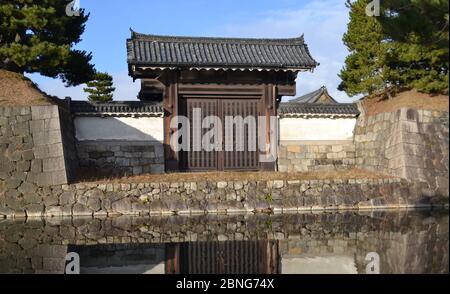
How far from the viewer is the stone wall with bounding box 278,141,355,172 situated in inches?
741

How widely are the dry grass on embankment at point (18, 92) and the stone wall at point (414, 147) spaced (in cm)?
1061

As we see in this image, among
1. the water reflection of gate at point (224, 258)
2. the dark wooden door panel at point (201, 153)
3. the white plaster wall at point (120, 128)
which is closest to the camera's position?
the water reflection of gate at point (224, 258)

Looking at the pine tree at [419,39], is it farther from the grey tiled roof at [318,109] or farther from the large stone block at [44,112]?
the large stone block at [44,112]

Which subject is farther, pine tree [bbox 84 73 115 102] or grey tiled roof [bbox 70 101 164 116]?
pine tree [bbox 84 73 115 102]

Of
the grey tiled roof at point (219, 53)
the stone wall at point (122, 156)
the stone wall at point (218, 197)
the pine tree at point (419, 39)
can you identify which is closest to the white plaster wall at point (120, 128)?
the stone wall at point (122, 156)

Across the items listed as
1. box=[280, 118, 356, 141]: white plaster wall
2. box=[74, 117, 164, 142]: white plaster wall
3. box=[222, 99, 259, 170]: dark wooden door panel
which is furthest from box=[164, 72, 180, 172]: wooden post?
box=[280, 118, 356, 141]: white plaster wall

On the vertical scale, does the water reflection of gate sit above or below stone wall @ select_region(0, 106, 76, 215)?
below

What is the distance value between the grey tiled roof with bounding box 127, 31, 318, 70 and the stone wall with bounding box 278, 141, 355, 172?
2860 millimetres

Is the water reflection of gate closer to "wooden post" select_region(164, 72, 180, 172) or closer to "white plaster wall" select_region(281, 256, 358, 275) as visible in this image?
"white plaster wall" select_region(281, 256, 358, 275)

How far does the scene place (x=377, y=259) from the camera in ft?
24.7

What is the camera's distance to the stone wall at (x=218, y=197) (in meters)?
14.2

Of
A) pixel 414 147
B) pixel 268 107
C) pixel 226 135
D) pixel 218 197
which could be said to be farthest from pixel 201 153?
pixel 414 147

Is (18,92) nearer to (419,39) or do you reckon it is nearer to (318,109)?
(318,109)

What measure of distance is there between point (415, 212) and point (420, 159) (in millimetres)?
2691
